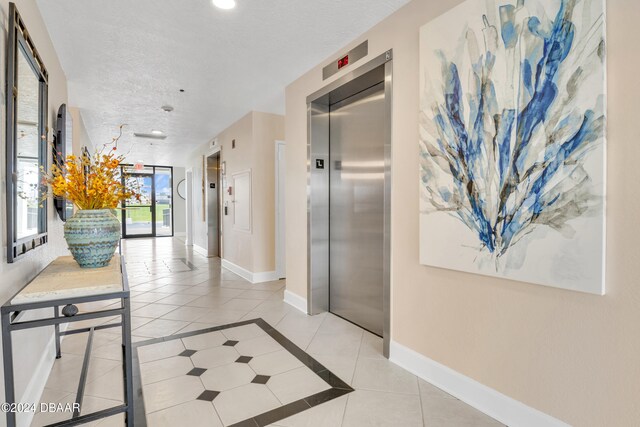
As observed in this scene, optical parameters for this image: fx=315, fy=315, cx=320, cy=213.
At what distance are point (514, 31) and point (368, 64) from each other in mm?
1245

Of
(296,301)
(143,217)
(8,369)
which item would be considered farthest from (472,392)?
(143,217)

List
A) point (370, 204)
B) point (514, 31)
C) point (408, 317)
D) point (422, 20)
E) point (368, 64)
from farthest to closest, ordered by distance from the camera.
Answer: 1. point (370, 204)
2. point (368, 64)
3. point (408, 317)
4. point (422, 20)
5. point (514, 31)

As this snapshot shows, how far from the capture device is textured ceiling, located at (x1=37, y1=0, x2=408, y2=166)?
92.1 inches

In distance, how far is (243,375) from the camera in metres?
2.27

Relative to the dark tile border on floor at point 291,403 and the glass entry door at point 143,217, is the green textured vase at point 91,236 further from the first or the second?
the glass entry door at point 143,217

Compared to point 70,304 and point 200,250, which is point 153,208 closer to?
point 200,250

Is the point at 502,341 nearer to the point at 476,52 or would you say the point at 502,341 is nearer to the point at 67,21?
the point at 476,52

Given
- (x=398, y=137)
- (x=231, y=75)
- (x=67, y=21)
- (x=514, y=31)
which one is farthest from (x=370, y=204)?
(x=67, y=21)

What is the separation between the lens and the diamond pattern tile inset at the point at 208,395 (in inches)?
78.5

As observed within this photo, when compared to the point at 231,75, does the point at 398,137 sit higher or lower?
lower

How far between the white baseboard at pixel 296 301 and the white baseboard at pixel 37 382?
220cm

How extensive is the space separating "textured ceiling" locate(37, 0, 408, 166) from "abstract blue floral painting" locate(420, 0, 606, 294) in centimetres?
78

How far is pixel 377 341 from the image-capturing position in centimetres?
283

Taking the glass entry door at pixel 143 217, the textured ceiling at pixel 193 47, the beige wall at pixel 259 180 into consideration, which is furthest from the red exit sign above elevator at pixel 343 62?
the glass entry door at pixel 143 217
